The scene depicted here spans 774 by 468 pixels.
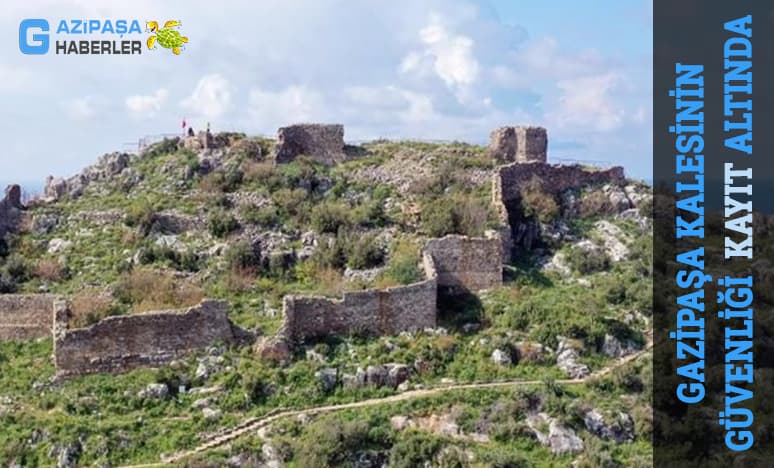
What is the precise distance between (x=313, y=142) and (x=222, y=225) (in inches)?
254

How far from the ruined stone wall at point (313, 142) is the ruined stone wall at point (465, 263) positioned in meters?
9.36

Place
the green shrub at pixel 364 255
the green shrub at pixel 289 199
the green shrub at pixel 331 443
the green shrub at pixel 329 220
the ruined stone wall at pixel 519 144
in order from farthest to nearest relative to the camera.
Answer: the ruined stone wall at pixel 519 144
the green shrub at pixel 289 199
the green shrub at pixel 329 220
the green shrub at pixel 364 255
the green shrub at pixel 331 443

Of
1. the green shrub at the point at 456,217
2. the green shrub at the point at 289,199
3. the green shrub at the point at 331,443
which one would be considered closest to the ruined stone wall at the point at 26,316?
the green shrub at the point at 289,199

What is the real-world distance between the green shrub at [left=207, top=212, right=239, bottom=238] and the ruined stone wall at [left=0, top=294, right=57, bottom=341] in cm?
705

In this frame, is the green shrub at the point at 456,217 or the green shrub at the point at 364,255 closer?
the green shrub at the point at 364,255

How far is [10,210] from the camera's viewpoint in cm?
3497

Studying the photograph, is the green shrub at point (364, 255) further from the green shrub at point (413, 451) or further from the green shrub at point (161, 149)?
the green shrub at point (161, 149)

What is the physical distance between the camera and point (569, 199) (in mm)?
35469

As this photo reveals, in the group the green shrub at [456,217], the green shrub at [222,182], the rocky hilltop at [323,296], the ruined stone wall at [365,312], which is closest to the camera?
the rocky hilltop at [323,296]

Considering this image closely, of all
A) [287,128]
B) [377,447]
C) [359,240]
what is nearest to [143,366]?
[377,447]

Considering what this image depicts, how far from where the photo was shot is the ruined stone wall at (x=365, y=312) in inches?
1049

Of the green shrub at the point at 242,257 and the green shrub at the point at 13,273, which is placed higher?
the green shrub at the point at 242,257

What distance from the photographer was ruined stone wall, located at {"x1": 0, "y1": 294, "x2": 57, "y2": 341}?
1086 inches

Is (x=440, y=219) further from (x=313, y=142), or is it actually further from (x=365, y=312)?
(x=313, y=142)
